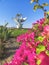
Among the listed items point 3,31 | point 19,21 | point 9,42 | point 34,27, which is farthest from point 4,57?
point 34,27

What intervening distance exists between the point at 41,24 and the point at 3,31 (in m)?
9.27

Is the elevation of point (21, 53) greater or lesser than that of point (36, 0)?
lesser

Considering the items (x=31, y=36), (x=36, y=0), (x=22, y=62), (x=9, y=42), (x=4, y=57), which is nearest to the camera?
(x=22, y=62)

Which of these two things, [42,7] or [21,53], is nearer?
[21,53]

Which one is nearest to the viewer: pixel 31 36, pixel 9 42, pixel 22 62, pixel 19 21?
pixel 22 62

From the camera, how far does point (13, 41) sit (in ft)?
47.3

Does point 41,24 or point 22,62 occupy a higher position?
point 41,24

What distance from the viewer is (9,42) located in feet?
46.4

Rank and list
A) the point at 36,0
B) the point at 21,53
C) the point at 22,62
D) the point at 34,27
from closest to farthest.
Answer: the point at 22,62 → the point at 21,53 → the point at 36,0 → the point at 34,27

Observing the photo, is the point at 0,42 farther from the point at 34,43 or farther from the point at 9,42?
the point at 34,43

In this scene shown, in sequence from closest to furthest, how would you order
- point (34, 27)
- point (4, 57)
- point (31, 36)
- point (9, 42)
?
point (31, 36)
point (34, 27)
point (4, 57)
point (9, 42)

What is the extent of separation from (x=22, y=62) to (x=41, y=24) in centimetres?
135

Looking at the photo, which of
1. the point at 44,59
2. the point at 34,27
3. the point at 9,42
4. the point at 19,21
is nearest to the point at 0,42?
the point at 9,42

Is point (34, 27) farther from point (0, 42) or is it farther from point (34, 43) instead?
point (0, 42)
